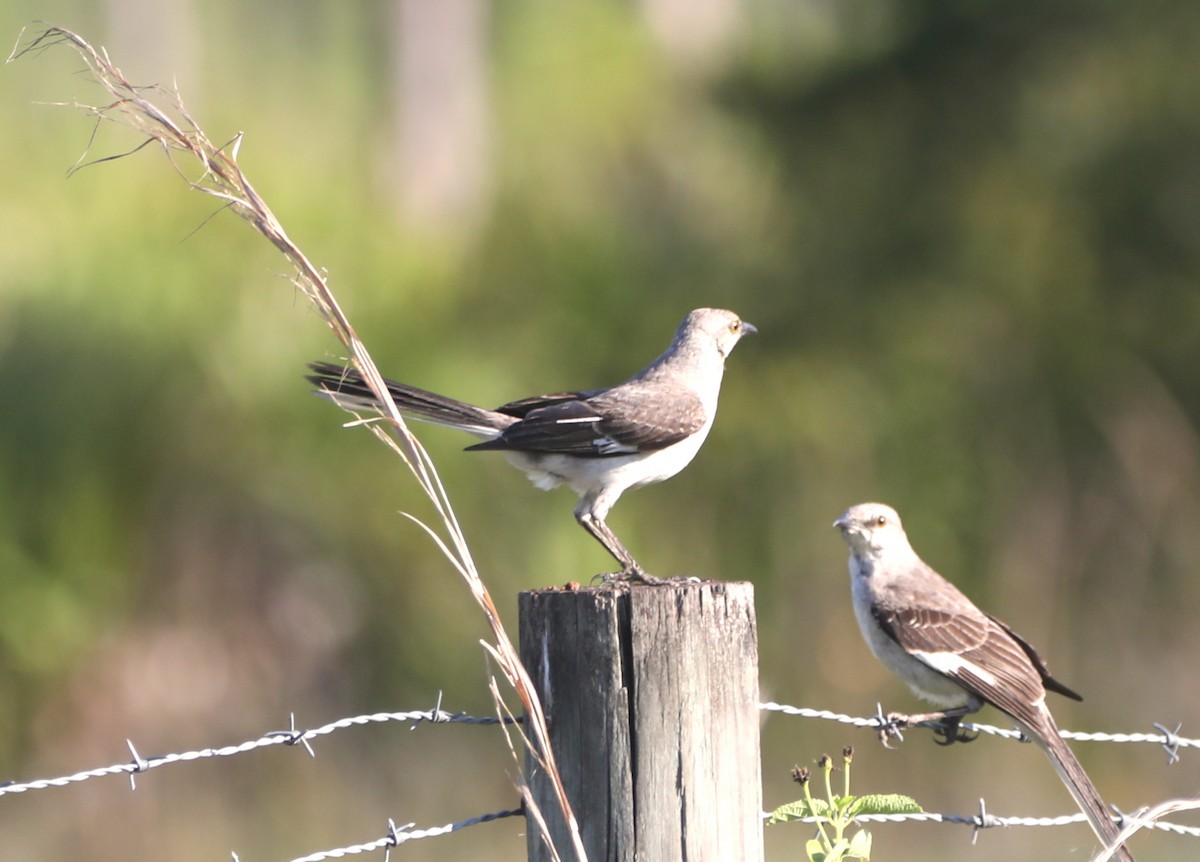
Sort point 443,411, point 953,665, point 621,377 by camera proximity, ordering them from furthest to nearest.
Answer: point 621,377 < point 953,665 < point 443,411

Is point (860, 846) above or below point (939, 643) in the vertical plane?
below

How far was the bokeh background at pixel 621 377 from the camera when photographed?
896 cm

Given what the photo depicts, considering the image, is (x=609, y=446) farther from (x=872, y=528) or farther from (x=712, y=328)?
(x=872, y=528)

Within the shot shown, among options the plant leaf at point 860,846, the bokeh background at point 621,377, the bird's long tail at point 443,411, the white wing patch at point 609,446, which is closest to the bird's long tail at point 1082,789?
the plant leaf at point 860,846

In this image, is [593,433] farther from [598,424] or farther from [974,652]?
[974,652]

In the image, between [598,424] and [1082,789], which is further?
[598,424]

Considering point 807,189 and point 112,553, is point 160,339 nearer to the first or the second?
point 112,553

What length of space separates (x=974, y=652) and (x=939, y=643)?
6.0 inches

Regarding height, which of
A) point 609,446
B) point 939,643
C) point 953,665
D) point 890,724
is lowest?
point 890,724

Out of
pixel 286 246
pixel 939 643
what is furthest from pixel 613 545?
pixel 286 246

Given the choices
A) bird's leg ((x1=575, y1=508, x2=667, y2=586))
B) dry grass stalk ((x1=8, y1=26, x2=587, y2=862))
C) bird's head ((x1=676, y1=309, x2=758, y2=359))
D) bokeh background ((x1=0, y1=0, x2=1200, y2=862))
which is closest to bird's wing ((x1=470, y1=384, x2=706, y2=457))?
bird's leg ((x1=575, y1=508, x2=667, y2=586))

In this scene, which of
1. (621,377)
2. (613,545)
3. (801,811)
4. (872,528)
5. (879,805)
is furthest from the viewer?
(621,377)

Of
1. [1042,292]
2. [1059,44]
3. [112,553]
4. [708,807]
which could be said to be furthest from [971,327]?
[708,807]

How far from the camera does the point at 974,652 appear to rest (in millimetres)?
5883
